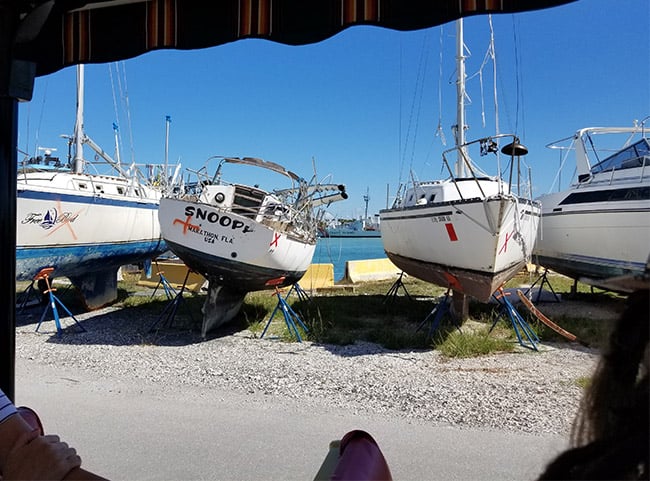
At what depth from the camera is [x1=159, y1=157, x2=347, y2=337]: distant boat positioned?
8.39 meters

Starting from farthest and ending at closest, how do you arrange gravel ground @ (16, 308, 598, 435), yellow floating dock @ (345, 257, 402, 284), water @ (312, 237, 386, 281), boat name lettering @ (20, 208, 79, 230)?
yellow floating dock @ (345, 257, 402, 284)
water @ (312, 237, 386, 281)
boat name lettering @ (20, 208, 79, 230)
gravel ground @ (16, 308, 598, 435)

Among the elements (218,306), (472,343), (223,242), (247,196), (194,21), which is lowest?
(472,343)

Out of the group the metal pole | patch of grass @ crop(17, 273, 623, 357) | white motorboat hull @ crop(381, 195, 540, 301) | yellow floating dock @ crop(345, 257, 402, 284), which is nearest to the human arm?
the metal pole

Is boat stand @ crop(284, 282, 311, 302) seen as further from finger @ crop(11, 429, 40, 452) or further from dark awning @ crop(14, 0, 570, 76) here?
finger @ crop(11, 429, 40, 452)

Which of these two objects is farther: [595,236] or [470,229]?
[595,236]

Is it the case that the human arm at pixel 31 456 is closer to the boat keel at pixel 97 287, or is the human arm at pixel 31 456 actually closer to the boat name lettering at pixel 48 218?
the boat name lettering at pixel 48 218

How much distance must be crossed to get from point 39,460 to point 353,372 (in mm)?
5049

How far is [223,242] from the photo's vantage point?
8.40 m

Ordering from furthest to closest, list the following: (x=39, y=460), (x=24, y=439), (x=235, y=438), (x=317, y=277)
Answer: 1. (x=317, y=277)
2. (x=235, y=438)
3. (x=24, y=439)
4. (x=39, y=460)

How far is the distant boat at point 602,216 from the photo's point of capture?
9.61 m

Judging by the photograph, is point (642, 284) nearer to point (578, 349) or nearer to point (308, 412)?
point (308, 412)

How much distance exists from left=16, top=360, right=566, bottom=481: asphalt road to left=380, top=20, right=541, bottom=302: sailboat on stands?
433 cm

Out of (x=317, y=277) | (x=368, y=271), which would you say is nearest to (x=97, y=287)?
(x=317, y=277)

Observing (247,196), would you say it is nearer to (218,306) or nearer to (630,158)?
(218,306)
